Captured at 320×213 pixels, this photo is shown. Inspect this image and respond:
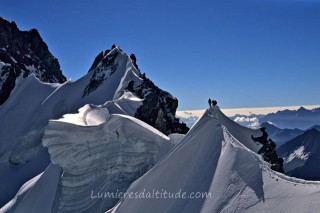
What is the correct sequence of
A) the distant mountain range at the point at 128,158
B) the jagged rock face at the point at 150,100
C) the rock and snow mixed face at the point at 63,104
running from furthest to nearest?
the rock and snow mixed face at the point at 63,104
the jagged rock face at the point at 150,100
the distant mountain range at the point at 128,158

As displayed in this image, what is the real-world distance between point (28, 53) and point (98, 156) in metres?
106

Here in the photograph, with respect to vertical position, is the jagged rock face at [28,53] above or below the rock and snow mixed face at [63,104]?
above

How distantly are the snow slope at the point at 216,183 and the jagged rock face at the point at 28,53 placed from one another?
104 meters

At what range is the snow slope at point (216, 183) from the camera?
19.0 metres

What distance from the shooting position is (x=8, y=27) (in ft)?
449

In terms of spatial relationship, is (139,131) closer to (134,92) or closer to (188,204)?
(188,204)

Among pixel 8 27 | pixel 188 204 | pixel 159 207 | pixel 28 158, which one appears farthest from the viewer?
pixel 8 27

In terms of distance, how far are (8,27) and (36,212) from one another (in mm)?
112526

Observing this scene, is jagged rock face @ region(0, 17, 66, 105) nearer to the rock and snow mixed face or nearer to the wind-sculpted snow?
the rock and snow mixed face

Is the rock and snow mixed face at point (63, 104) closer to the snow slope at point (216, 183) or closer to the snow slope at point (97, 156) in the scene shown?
the snow slope at point (97, 156)

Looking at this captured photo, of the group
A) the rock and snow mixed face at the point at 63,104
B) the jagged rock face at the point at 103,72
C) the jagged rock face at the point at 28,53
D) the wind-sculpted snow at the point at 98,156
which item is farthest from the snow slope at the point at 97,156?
the jagged rock face at the point at 28,53

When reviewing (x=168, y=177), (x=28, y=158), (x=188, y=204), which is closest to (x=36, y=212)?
(x=168, y=177)

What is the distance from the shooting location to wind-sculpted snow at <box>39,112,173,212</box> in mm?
37469

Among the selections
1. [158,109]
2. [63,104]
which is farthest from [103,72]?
[158,109]
